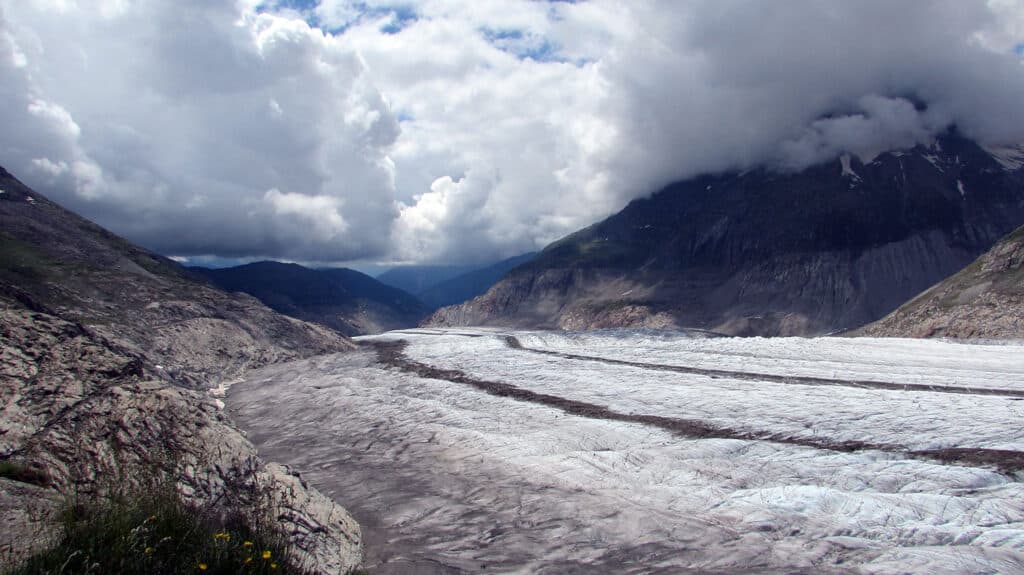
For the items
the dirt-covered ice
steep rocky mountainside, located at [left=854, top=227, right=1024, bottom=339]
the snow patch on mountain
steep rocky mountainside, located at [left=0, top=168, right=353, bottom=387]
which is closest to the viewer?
the dirt-covered ice

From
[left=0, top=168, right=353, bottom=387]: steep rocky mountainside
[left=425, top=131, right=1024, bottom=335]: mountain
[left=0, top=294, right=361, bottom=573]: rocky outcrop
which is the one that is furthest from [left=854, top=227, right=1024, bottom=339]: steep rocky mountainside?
[left=0, top=294, right=361, bottom=573]: rocky outcrop

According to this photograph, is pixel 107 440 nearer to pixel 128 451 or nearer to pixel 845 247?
pixel 128 451

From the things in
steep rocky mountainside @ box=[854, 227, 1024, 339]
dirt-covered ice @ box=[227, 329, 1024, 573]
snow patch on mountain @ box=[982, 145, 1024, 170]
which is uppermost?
snow patch on mountain @ box=[982, 145, 1024, 170]

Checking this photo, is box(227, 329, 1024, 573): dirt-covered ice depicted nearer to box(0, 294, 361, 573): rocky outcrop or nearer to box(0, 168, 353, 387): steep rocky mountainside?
box(0, 294, 361, 573): rocky outcrop

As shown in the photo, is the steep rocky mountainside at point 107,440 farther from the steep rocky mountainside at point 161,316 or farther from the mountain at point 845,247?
the mountain at point 845,247

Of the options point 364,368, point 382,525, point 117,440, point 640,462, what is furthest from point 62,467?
point 364,368

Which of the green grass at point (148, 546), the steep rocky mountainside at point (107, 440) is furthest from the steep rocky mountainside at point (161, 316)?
the green grass at point (148, 546)
